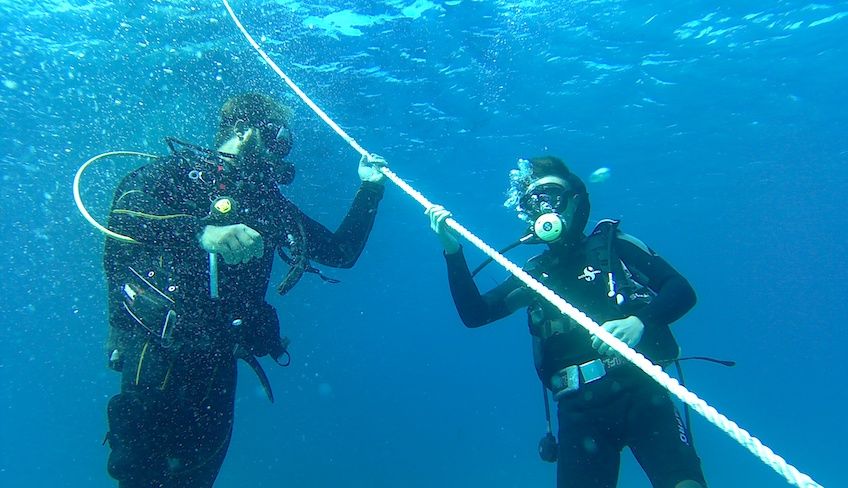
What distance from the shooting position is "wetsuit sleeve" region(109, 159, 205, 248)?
3297 millimetres

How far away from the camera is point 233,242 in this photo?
10.5 feet

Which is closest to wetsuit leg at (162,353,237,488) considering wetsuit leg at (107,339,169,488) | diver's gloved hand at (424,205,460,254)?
wetsuit leg at (107,339,169,488)

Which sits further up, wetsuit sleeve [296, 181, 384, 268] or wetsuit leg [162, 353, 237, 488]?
wetsuit sleeve [296, 181, 384, 268]

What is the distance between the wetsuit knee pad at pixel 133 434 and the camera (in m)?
3.27

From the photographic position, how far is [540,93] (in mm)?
16828

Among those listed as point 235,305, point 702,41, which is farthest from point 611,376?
point 702,41

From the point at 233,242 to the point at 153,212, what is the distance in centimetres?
66

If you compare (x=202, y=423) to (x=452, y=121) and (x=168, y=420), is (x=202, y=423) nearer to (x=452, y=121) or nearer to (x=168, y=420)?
(x=168, y=420)

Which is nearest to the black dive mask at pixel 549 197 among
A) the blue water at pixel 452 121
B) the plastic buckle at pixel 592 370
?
the plastic buckle at pixel 592 370

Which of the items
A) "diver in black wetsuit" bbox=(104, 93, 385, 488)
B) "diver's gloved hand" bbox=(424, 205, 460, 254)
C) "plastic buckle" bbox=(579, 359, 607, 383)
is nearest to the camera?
"diver in black wetsuit" bbox=(104, 93, 385, 488)

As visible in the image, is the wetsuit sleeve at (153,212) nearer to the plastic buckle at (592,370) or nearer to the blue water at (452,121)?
the plastic buckle at (592,370)

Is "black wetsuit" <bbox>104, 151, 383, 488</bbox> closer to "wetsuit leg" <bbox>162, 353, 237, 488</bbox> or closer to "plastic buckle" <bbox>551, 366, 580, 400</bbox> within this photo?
"wetsuit leg" <bbox>162, 353, 237, 488</bbox>

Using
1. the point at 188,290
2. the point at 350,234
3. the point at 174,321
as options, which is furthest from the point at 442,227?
the point at 174,321

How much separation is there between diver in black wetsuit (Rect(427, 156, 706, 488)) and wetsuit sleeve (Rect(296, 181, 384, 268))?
1.11 metres
